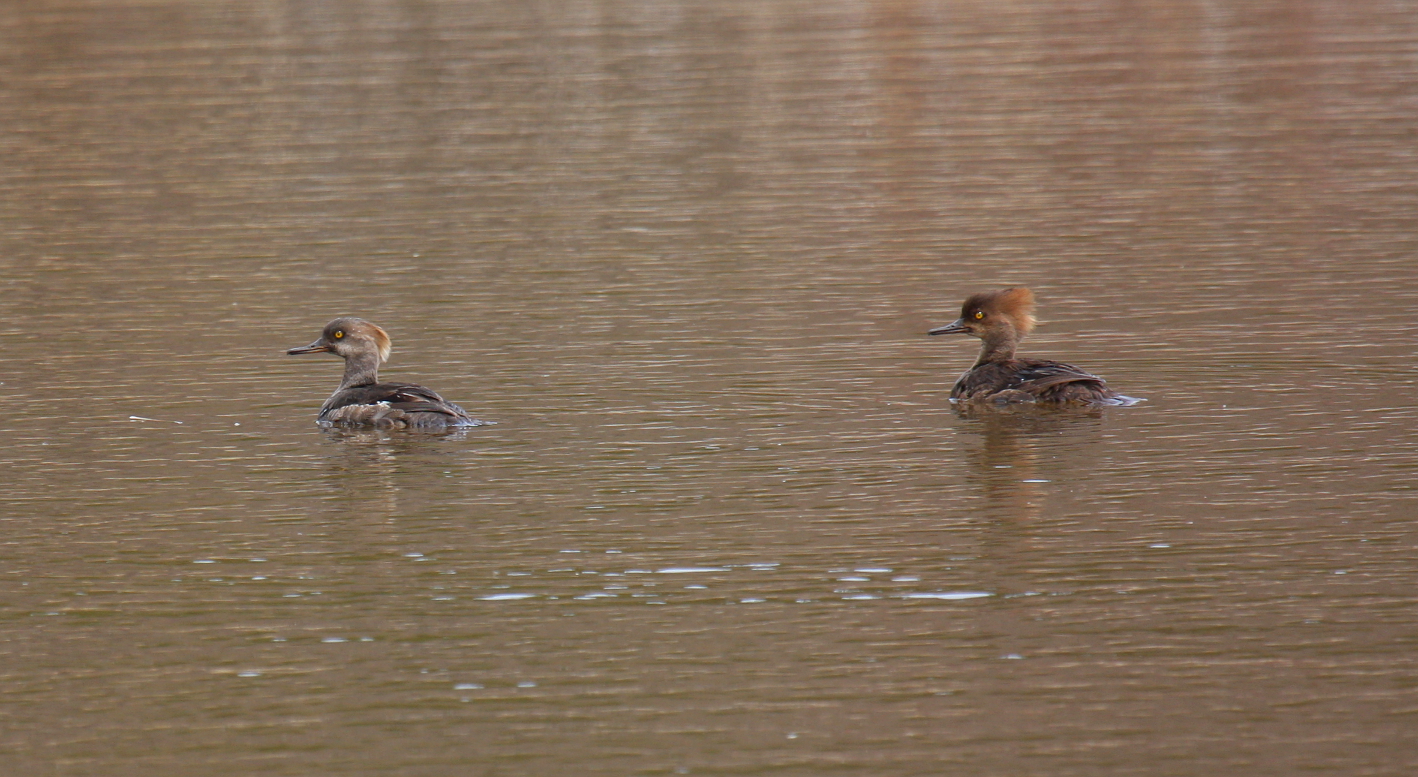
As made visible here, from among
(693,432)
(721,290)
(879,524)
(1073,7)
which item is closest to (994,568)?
(879,524)

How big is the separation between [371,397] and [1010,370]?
160 inches

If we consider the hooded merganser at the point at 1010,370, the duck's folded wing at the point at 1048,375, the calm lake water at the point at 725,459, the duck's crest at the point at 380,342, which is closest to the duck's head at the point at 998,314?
the hooded merganser at the point at 1010,370

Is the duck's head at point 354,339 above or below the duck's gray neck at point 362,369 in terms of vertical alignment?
above

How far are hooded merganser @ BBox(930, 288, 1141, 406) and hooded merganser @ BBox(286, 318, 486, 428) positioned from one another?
10.7 ft

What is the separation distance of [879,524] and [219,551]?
3218 millimetres

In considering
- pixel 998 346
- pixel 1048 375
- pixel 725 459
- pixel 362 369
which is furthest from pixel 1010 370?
pixel 362 369

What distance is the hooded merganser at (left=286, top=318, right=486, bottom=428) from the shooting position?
13.0 metres

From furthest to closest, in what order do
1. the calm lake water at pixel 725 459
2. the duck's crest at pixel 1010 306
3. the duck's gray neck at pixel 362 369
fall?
the duck's crest at pixel 1010 306, the duck's gray neck at pixel 362 369, the calm lake water at pixel 725 459

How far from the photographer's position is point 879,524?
10.4 m

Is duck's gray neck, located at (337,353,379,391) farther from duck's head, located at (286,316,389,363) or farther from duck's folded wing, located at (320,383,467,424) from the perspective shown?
duck's folded wing, located at (320,383,467,424)

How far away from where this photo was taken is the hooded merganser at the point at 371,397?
13039mm

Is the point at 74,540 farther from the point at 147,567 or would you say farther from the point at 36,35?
the point at 36,35

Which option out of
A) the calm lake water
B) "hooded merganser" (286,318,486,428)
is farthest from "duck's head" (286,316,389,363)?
the calm lake water

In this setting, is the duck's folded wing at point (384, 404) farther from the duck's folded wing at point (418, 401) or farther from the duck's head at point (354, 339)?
the duck's head at point (354, 339)
